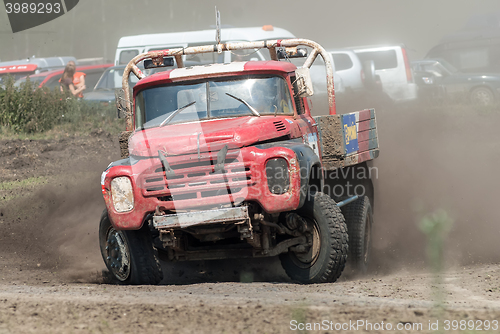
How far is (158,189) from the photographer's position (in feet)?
17.3

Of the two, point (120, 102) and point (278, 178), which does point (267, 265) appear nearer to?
point (278, 178)

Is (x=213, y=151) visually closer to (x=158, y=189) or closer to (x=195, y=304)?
(x=158, y=189)

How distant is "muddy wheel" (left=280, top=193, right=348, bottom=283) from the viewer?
5.57 meters

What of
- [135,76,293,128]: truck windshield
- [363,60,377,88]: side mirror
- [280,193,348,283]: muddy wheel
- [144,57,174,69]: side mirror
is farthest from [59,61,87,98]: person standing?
[280,193,348,283]: muddy wheel

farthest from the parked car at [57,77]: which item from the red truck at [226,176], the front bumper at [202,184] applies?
the front bumper at [202,184]

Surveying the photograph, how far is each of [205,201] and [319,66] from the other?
43.9 ft

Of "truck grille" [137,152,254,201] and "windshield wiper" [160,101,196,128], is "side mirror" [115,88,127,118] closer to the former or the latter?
Answer: "windshield wiper" [160,101,196,128]

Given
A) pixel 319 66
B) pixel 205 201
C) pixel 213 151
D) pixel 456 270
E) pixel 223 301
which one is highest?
pixel 319 66

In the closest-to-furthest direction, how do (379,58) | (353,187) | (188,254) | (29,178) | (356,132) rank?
(188,254), (356,132), (353,187), (29,178), (379,58)

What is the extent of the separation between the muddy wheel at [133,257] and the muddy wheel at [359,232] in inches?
92.7

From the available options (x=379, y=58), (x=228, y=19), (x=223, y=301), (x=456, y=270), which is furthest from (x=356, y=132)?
(x=228, y=19)

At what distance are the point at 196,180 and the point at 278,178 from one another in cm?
69

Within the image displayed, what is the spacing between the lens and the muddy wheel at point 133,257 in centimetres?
577

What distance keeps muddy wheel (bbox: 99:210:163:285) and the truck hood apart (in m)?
0.80
